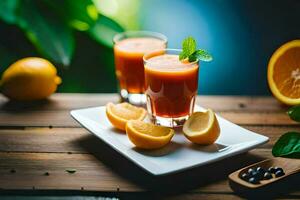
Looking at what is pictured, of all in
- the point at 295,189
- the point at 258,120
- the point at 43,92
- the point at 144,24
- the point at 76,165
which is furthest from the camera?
the point at 144,24

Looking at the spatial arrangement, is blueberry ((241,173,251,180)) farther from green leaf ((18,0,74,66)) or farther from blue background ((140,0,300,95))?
blue background ((140,0,300,95))

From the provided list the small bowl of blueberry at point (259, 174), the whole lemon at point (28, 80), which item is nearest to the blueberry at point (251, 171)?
the small bowl of blueberry at point (259, 174)

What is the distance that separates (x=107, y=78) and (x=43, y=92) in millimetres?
698

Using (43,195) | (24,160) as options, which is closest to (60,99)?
(24,160)

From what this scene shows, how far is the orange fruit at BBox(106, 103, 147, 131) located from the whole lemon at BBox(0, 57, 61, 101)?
36 cm

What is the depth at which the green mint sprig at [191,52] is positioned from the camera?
1.69 meters

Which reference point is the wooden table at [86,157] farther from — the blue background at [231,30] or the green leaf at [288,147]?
the blue background at [231,30]

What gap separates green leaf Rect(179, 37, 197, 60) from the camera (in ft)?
5.56

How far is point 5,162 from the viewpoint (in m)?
1.56

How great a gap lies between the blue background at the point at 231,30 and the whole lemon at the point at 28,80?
725 mm

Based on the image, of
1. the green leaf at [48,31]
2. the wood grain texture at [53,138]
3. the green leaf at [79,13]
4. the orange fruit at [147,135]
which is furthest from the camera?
the green leaf at [79,13]

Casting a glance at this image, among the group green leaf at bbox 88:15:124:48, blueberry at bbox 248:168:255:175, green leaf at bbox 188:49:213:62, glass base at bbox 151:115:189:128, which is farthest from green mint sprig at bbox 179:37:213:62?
green leaf at bbox 88:15:124:48

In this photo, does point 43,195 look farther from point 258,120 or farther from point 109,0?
A: point 109,0

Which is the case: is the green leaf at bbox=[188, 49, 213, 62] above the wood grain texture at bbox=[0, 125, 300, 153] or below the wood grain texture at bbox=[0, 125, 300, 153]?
above
